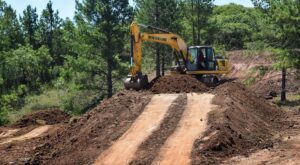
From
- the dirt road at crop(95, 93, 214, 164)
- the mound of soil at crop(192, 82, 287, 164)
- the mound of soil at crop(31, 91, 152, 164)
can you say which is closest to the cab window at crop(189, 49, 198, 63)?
the mound of soil at crop(192, 82, 287, 164)

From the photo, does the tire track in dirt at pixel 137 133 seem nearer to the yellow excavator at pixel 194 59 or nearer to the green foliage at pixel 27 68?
the yellow excavator at pixel 194 59

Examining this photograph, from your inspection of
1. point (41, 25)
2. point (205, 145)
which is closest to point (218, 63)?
point (205, 145)

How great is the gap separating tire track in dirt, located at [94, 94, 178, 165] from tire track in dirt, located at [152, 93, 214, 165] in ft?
2.90

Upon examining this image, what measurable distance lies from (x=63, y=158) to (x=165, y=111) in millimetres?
5827

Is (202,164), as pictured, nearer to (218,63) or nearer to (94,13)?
(218,63)

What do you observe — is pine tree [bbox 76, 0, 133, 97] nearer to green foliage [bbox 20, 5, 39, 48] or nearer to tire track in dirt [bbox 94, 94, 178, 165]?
tire track in dirt [bbox 94, 94, 178, 165]

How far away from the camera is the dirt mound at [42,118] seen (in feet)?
90.6

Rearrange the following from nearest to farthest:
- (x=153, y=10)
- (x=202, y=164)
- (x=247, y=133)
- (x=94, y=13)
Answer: (x=202, y=164)
(x=247, y=133)
(x=94, y=13)
(x=153, y=10)

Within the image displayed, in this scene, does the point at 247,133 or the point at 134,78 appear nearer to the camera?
the point at 247,133

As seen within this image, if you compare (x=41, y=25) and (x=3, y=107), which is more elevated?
(x=41, y=25)

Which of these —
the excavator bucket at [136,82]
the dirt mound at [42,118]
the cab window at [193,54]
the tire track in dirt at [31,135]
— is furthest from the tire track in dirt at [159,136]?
the dirt mound at [42,118]

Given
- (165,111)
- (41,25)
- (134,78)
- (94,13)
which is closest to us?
(165,111)

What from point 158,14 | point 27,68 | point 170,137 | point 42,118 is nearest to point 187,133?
point 170,137

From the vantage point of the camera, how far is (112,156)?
14.8 metres
